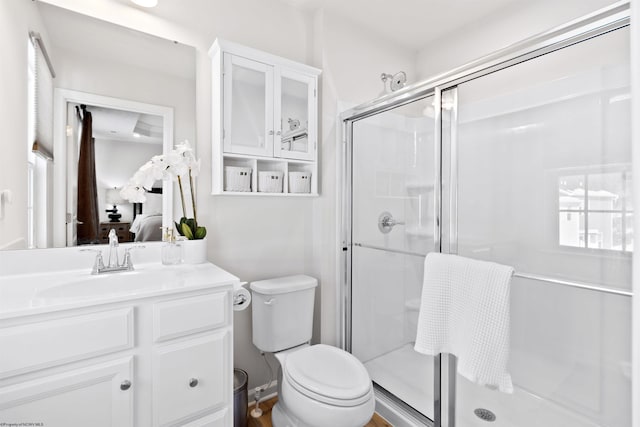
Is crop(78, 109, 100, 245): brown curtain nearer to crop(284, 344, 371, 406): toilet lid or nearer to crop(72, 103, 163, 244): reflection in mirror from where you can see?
crop(72, 103, 163, 244): reflection in mirror

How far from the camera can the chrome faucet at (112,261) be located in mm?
1385

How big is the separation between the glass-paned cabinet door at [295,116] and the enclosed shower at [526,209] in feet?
0.92

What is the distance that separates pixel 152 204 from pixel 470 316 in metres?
1.57

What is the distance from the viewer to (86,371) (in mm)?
1019

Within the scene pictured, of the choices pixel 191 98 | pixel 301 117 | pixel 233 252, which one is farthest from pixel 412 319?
pixel 191 98

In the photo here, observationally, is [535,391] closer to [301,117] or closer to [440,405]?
[440,405]

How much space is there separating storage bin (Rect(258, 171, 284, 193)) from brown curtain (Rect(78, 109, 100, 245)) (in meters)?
0.80

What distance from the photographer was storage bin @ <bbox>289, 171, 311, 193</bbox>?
1967 millimetres

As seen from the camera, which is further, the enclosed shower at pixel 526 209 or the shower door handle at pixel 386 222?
the shower door handle at pixel 386 222

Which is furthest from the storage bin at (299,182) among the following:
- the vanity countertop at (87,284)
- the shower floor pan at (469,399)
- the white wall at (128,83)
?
the shower floor pan at (469,399)

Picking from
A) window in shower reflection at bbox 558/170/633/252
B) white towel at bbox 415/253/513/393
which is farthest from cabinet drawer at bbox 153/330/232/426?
window in shower reflection at bbox 558/170/633/252

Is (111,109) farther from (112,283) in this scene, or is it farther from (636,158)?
(636,158)

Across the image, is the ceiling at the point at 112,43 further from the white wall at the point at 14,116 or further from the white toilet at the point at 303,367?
the white toilet at the point at 303,367

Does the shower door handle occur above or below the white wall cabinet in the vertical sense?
below
